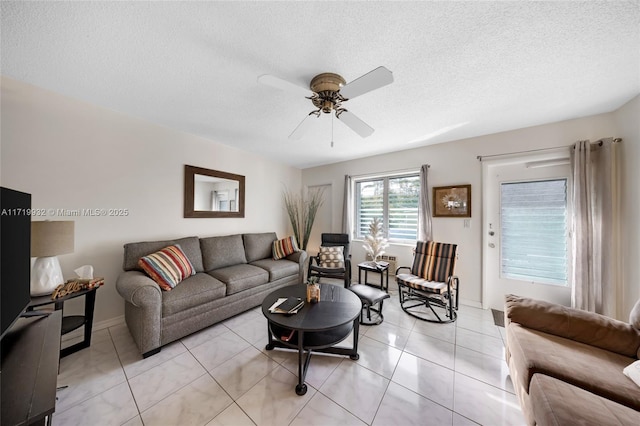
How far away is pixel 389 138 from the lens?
3.09 m

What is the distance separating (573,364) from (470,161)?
253 centimetres

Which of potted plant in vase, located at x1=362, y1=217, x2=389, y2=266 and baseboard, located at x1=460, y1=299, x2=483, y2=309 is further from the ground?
potted plant in vase, located at x1=362, y1=217, x2=389, y2=266

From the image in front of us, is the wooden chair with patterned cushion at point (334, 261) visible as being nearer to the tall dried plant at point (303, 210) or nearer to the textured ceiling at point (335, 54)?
the tall dried plant at point (303, 210)

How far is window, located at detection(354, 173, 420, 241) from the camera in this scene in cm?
365

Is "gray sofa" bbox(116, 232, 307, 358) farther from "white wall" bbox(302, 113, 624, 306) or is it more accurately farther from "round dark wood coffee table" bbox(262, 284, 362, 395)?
"white wall" bbox(302, 113, 624, 306)

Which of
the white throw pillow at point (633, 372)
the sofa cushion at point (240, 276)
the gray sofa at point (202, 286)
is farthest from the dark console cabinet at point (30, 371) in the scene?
the white throw pillow at point (633, 372)

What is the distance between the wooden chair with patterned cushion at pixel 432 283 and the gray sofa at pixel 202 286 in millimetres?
1755

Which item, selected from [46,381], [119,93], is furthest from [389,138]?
[46,381]

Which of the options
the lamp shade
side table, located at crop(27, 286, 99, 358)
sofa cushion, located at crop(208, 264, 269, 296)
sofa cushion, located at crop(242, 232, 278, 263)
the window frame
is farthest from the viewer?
the window frame

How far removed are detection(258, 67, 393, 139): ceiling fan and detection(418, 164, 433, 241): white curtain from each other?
5.97 ft

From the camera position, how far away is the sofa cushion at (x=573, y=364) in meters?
1.06

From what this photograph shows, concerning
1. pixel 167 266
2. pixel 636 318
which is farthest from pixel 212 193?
pixel 636 318

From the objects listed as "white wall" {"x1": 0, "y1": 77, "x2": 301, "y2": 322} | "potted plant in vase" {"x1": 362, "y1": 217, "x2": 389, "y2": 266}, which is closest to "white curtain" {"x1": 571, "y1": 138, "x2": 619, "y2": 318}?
"potted plant in vase" {"x1": 362, "y1": 217, "x2": 389, "y2": 266}

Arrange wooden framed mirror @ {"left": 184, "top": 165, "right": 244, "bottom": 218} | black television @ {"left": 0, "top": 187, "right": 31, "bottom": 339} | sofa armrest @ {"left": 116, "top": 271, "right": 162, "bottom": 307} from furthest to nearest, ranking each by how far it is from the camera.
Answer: wooden framed mirror @ {"left": 184, "top": 165, "right": 244, "bottom": 218}, sofa armrest @ {"left": 116, "top": 271, "right": 162, "bottom": 307}, black television @ {"left": 0, "top": 187, "right": 31, "bottom": 339}
